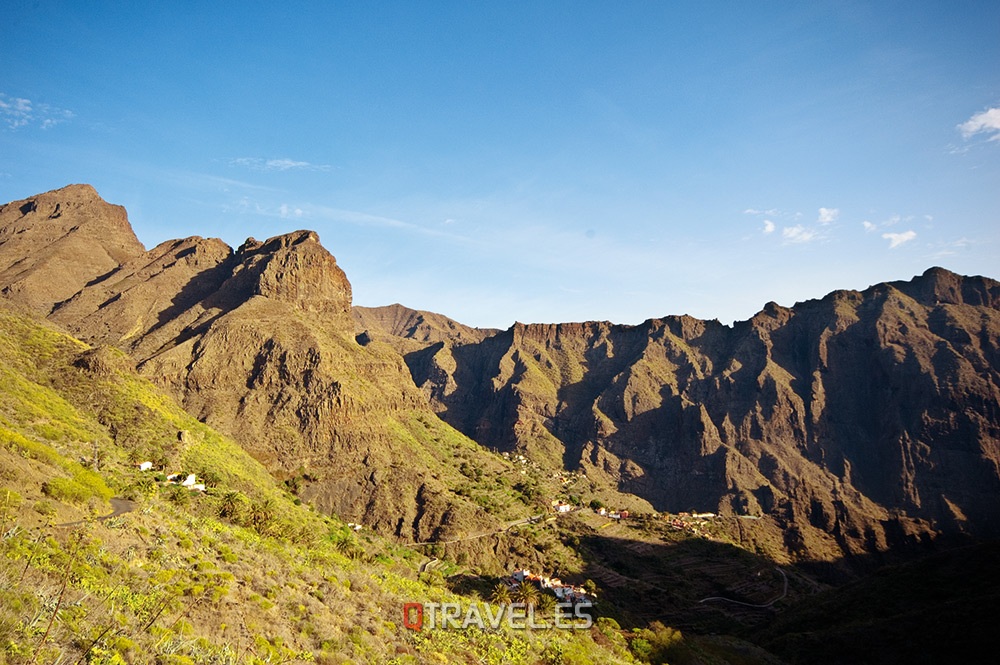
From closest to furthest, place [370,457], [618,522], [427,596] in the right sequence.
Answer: [427,596], [370,457], [618,522]

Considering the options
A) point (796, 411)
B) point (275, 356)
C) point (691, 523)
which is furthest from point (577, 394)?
point (275, 356)

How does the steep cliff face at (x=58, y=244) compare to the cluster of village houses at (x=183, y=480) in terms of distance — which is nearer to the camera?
the cluster of village houses at (x=183, y=480)

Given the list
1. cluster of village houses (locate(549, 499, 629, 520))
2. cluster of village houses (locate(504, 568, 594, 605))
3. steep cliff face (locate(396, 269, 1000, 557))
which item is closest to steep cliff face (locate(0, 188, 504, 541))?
cluster of village houses (locate(504, 568, 594, 605))

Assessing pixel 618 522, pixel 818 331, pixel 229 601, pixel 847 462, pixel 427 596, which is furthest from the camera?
pixel 818 331

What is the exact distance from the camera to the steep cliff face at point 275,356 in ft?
249

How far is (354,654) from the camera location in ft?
61.3

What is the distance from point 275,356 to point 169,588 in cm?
7186

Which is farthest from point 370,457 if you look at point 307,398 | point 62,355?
point 62,355

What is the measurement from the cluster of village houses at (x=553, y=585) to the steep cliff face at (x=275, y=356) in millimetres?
11547

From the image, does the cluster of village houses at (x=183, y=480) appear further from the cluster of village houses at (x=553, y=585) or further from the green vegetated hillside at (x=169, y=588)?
the cluster of village houses at (x=553, y=585)

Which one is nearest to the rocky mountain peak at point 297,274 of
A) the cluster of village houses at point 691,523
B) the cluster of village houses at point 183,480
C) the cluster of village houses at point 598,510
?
the cluster of village houses at point 183,480

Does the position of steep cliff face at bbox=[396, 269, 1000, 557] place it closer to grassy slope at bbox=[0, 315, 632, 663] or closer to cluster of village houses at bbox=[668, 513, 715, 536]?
cluster of village houses at bbox=[668, 513, 715, 536]

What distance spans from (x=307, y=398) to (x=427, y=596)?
57.7 meters

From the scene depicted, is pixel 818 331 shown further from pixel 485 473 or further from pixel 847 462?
pixel 485 473
